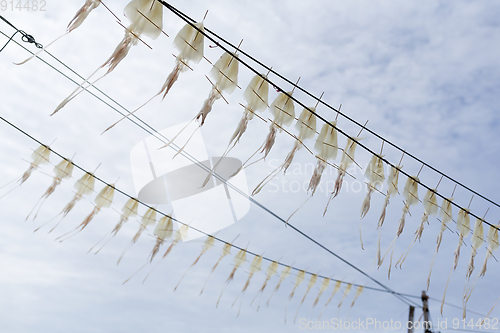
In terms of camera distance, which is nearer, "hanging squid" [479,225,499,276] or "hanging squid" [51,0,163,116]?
"hanging squid" [51,0,163,116]

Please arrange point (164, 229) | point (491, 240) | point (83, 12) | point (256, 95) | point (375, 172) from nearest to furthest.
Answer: point (83, 12), point (256, 95), point (375, 172), point (491, 240), point (164, 229)

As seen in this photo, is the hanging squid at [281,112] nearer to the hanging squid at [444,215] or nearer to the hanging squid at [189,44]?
the hanging squid at [189,44]

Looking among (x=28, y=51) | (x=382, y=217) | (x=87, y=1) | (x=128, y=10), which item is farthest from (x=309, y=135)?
(x=28, y=51)

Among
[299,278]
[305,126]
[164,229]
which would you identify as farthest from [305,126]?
[299,278]

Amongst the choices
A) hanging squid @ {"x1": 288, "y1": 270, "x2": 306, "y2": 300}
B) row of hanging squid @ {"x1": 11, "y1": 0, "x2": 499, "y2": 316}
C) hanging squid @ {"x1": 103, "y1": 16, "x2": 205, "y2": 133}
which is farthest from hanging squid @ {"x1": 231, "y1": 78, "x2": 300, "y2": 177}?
hanging squid @ {"x1": 288, "y1": 270, "x2": 306, "y2": 300}

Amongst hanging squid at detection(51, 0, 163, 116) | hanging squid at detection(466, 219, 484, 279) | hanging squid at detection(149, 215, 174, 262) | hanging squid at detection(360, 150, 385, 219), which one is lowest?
hanging squid at detection(149, 215, 174, 262)

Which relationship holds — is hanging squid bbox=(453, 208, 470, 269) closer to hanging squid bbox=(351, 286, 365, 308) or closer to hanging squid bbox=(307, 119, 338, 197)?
hanging squid bbox=(307, 119, 338, 197)

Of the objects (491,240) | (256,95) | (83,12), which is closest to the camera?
(83,12)

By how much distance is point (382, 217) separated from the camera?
485 centimetres

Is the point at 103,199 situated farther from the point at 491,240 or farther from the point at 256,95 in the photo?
the point at 491,240

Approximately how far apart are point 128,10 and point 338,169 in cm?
286

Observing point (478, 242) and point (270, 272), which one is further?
point (270, 272)

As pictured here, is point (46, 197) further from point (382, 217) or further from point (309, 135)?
point (382, 217)

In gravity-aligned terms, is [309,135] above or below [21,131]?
above
